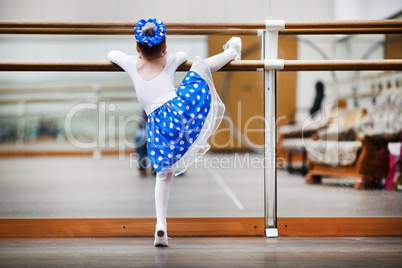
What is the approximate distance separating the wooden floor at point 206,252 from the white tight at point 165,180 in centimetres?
12

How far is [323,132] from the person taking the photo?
2.49 metres

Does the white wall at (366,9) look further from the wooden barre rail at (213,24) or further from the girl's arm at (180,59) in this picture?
the girl's arm at (180,59)

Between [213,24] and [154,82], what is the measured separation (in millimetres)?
352

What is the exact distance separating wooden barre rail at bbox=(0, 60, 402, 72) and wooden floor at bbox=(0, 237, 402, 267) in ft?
2.13

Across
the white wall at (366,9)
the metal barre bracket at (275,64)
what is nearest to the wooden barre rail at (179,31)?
the metal barre bracket at (275,64)

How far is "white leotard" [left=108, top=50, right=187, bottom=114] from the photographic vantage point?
6.23 ft

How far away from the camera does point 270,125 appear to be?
212 cm

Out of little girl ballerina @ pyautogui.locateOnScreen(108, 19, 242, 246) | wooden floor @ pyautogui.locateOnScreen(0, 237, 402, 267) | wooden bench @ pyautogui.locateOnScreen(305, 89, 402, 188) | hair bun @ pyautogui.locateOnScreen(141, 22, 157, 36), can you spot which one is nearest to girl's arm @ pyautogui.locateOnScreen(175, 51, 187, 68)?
little girl ballerina @ pyautogui.locateOnScreen(108, 19, 242, 246)

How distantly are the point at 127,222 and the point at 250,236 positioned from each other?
49cm

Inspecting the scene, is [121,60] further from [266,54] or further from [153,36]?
[266,54]

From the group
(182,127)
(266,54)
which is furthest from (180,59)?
(266,54)

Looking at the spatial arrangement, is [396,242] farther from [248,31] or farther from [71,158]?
[71,158]

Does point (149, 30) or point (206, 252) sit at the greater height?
point (149, 30)

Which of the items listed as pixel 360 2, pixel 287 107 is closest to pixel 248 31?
pixel 287 107
